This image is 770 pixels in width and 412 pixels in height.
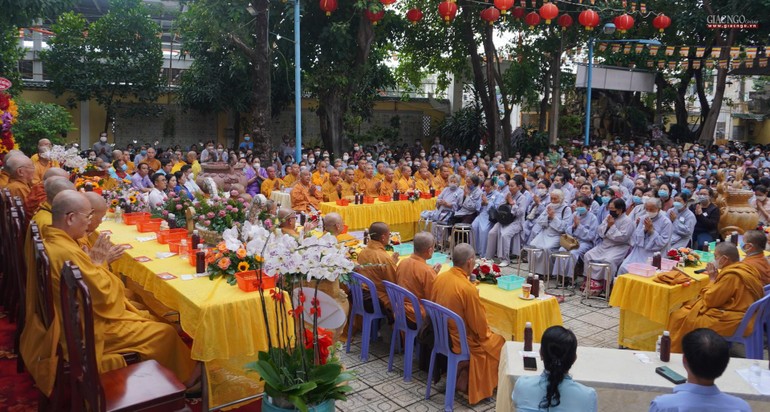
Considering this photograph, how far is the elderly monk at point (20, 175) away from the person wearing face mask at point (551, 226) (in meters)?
7.23

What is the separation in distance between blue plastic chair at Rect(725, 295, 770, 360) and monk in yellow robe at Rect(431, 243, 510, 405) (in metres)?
2.33

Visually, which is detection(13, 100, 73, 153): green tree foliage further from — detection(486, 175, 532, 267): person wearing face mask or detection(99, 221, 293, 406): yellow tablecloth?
detection(99, 221, 293, 406): yellow tablecloth

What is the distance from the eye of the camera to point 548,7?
587 inches

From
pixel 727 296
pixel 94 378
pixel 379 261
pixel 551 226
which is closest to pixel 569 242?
pixel 551 226

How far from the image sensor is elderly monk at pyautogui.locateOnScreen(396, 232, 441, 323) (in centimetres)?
612

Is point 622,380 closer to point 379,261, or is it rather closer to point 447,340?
point 447,340

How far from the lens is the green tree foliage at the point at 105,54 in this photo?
19.1m

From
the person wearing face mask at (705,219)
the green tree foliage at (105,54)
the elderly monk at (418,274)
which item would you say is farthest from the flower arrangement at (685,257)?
the green tree foliage at (105,54)

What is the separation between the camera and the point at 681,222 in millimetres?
9258

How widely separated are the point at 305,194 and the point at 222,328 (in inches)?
306

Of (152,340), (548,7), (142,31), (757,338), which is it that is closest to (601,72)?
(548,7)

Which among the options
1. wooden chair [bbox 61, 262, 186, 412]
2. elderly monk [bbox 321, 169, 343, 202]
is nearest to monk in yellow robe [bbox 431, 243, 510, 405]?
Result: wooden chair [bbox 61, 262, 186, 412]

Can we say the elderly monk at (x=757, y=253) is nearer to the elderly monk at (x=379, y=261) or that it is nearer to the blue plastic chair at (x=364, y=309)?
the elderly monk at (x=379, y=261)

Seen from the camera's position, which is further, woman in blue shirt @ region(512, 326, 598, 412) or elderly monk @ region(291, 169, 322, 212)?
elderly monk @ region(291, 169, 322, 212)
